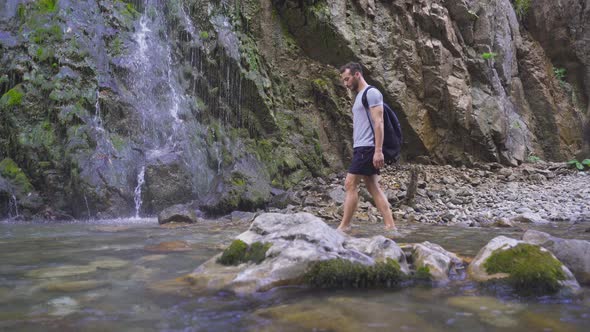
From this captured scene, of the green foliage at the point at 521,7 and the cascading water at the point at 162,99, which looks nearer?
the cascading water at the point at 162,99

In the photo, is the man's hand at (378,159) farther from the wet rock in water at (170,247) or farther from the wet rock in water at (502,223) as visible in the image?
the wet rock in water at (502,223)

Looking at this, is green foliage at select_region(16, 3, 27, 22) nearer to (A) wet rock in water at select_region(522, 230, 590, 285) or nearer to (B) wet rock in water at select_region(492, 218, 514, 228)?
(B) wet rock in water at select_region(492, 218, 514, 228)

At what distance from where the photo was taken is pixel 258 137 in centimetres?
1212

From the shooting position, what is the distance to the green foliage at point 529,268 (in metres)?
2.66

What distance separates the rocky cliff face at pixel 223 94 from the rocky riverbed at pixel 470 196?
866 mm

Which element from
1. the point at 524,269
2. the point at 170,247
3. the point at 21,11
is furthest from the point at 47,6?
the point at 524,269

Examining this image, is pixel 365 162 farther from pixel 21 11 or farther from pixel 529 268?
pixel 21 11

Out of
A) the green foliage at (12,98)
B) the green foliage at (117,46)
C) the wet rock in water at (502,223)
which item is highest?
the green foliage at (117,46)

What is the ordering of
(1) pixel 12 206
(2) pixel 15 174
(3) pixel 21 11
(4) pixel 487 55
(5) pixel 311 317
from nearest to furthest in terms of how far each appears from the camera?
(5) pixel 311 317 → (1) pixel 12 206 → (2) pixel 15 174 → (3) pixel 21 11 → (4) pixel 487 55

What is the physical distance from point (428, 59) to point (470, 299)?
1235 centimetres

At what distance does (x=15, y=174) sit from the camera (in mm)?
8820

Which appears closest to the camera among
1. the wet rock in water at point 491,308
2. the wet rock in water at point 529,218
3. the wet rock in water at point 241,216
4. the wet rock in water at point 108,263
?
the wet rock in water at point 491,308

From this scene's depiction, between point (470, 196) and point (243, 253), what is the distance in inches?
344

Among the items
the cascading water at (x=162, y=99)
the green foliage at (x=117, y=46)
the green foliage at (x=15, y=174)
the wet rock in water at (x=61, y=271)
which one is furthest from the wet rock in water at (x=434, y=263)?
the green foliage at (x=117, y=46)
